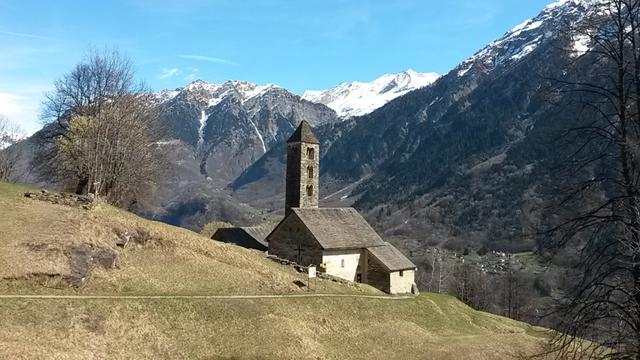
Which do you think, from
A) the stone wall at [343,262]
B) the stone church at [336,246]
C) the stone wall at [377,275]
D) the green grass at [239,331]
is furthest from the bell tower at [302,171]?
the green grass at [239,331]

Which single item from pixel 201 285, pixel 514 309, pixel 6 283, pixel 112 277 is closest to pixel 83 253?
pixel 112 277

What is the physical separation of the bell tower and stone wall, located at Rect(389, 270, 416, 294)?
13.8m

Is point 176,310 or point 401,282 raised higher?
point 176,310

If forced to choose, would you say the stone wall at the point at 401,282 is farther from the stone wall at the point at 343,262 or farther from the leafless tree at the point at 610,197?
the leafless tree at the point at 610,197

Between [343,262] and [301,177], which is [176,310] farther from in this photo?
[301,177]

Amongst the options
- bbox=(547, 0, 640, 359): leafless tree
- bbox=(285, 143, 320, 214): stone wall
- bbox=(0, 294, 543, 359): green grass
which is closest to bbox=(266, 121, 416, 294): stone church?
bbox=(285, 143, 320, 214): stone wall

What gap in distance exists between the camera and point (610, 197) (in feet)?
48.8

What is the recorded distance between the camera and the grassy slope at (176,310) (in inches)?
1201

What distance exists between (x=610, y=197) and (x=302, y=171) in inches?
2164

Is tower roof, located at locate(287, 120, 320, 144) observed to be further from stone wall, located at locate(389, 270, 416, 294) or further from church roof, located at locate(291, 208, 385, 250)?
stone wall, located at locate(389, 270, 416, 294)

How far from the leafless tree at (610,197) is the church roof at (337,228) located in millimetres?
43745

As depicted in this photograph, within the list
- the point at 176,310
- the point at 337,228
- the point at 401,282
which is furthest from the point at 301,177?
the point at 176,310

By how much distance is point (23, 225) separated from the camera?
3816cm

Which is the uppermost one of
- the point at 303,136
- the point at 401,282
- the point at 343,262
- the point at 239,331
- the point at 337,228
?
the point at 303,136
